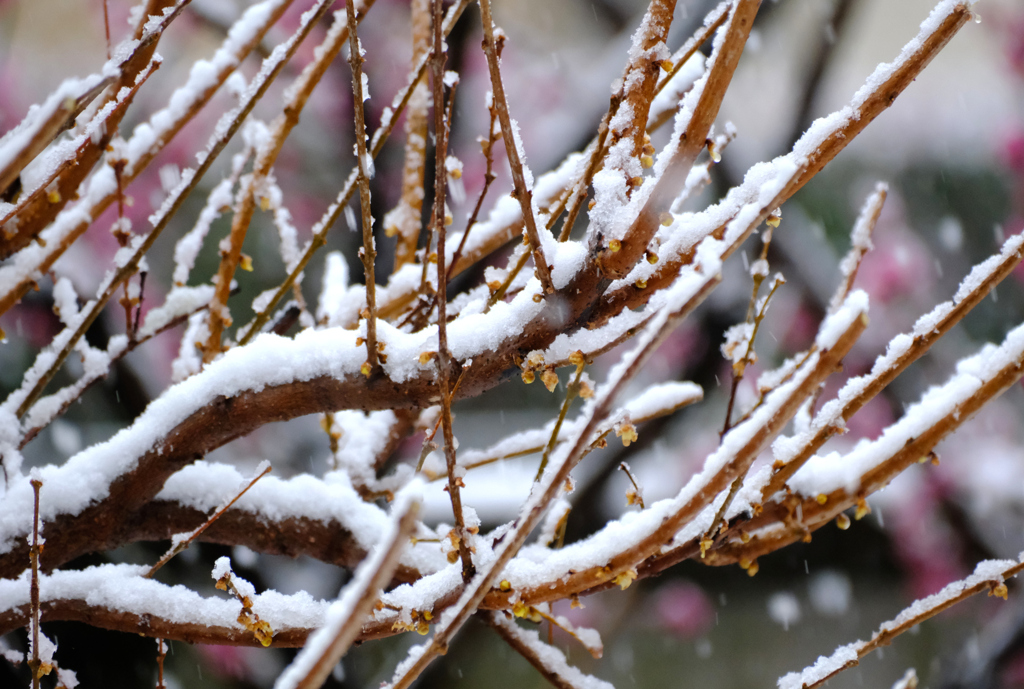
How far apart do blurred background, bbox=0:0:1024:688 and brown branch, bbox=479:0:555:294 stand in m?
1.00

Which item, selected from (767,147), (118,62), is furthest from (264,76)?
(767,147)

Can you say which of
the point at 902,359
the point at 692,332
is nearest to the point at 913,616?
the point at 902,359

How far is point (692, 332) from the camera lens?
261cm

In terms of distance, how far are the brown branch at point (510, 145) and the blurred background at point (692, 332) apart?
1.00 m

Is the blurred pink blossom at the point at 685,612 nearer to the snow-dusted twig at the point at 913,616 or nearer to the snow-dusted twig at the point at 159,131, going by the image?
the snow-dusted twig at the point at 913,616

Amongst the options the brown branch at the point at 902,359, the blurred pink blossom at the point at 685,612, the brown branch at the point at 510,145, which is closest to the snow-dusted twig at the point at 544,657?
the brown branch at the point at 902,359

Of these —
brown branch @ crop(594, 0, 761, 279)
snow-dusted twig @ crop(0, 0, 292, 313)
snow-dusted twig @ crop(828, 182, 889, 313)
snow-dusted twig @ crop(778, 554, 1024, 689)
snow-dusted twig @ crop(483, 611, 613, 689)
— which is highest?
snow-dusted twig @ crop(0, 0, 292, 313)

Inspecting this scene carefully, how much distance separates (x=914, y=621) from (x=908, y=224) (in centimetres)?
299

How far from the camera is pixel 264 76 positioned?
0.68 m

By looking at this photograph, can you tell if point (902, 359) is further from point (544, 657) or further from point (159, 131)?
point (159, 131)

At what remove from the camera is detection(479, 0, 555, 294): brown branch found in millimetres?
432

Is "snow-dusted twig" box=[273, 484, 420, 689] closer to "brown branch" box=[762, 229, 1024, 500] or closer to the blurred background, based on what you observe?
"brown branch" box=[762, 229, 1024, 500]

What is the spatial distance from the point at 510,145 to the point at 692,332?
2287 millimetres

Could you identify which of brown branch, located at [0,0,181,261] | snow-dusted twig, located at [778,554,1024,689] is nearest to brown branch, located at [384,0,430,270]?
brown branch, located at [0,0,181,261]
